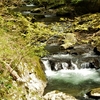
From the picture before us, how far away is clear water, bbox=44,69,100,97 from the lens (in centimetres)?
1026

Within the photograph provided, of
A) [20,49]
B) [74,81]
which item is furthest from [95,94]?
[20,49]

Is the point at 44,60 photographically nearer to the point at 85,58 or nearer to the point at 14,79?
the point at 85,58

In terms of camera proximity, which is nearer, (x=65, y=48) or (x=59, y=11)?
(x=65, y=48)

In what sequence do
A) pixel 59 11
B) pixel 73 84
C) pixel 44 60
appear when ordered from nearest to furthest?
pixel 73 84 < pixel 44 60 < pixel 59 11

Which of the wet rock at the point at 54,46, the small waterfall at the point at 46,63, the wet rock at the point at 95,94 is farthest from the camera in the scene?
the wet rock at the point at 54,46

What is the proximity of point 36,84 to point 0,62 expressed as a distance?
2684 mm

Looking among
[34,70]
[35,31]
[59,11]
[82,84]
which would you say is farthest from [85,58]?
[59,11]

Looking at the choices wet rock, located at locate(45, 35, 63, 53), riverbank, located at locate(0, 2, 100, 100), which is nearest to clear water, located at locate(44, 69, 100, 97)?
riverbank, located at locate(0, 2, 100, 100)

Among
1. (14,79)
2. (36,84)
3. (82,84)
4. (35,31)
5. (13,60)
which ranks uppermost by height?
(35,31)

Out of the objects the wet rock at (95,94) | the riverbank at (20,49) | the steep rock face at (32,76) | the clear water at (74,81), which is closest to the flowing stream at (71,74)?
the clear water at (74,81)

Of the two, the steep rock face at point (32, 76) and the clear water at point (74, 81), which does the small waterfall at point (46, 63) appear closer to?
the clear water at point (74, 81)

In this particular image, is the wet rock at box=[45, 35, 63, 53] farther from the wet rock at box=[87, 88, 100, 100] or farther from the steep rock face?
the wet rock at box=[87, 88, 100, 100]

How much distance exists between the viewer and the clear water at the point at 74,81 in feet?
33.7

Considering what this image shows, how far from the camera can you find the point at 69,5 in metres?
25.7
